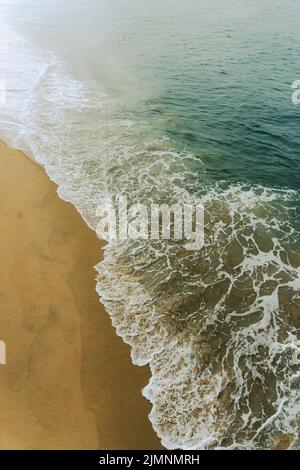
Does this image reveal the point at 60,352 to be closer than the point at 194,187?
Yes

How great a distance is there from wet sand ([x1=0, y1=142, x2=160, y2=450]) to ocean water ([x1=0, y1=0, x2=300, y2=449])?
0.49 m

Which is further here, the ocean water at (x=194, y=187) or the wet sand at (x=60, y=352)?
the ocean water at (x=194, y=187)

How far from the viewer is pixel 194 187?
13.4 meters

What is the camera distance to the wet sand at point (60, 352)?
22.2 ft

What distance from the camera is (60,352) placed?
7.93m

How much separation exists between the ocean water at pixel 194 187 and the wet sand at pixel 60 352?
489 millimetres

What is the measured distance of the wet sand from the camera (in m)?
6.76

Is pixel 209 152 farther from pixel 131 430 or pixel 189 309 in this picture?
pixel 131 430

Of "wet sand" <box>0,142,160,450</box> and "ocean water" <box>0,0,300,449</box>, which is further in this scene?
"ocean water" <box>0,0,300,449</box>

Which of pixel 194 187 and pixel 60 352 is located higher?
pixel 194 187

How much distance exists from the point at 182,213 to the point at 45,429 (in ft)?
25.6

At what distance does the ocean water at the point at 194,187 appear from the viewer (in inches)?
293

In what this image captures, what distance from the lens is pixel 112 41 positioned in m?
31.8

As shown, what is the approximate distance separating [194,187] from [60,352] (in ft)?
26.7
